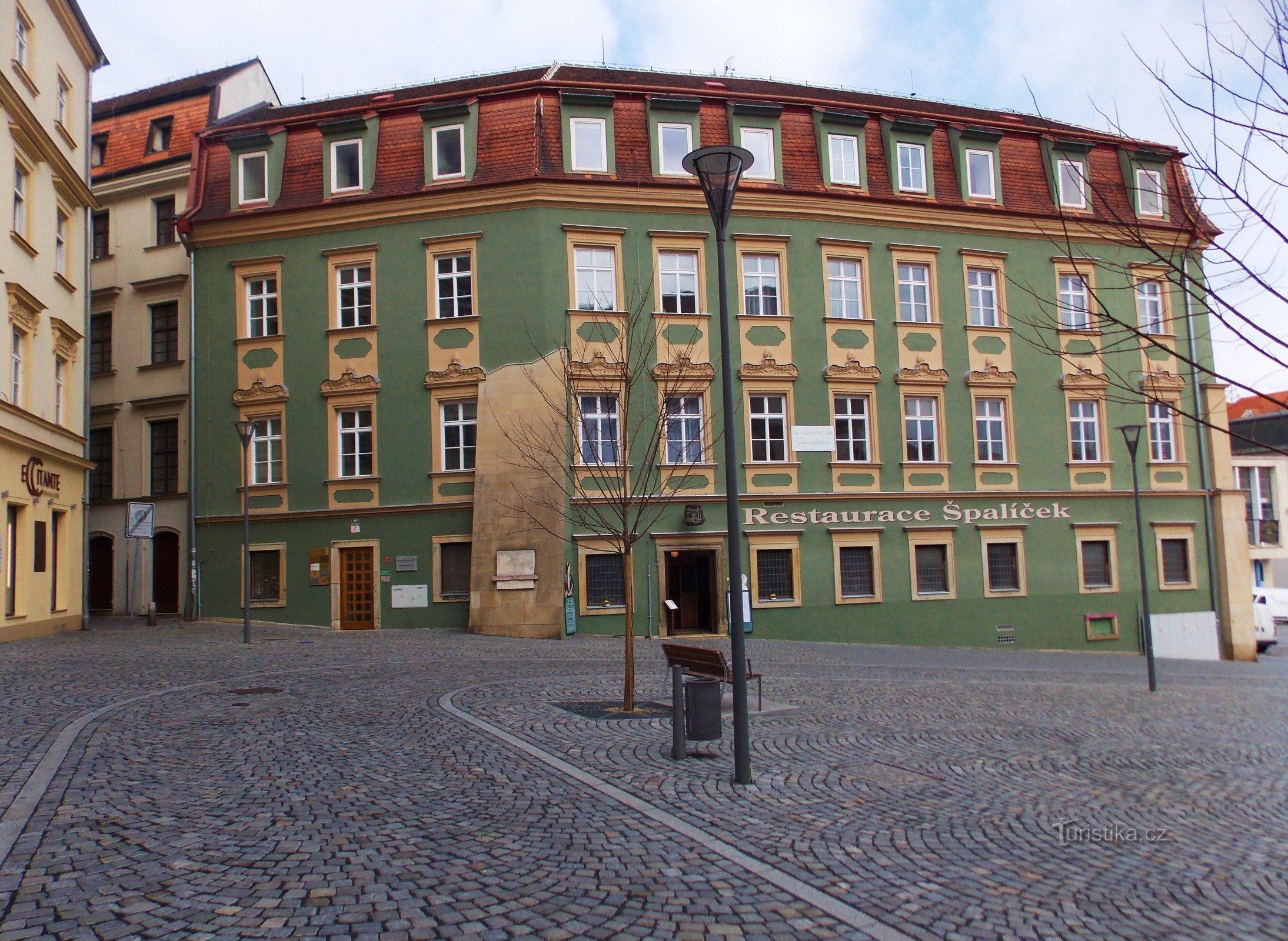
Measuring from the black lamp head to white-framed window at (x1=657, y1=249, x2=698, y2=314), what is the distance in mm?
17479

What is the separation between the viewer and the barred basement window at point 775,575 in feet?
89.4

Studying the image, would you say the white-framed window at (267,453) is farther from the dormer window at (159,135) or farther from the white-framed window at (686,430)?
the dormer window at (159,135)

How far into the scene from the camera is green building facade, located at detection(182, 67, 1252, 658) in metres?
26.7

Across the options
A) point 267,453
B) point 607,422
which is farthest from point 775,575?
point 267,453

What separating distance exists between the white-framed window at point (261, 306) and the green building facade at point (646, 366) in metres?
0.06

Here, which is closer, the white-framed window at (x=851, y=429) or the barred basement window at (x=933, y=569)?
the white-framed window at (x=851, y=429)

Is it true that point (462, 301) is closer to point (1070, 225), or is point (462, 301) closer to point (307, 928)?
point (1070, 225)

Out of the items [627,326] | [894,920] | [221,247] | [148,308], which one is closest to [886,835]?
[894,920]

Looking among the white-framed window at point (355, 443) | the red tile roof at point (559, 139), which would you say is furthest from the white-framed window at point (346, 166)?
the white-framed window at point (355, 443)

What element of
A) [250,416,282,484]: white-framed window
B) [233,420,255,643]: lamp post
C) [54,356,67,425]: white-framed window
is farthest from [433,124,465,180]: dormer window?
[54,356,67,425]: white-framed window

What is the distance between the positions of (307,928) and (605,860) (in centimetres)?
191

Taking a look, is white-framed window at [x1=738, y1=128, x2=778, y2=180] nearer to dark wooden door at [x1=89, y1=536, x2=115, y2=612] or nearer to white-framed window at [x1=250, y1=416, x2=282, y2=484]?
white-framed window at [x1=250, y1=416, x2=282, y2=484]

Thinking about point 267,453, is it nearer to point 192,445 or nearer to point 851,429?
point 192,445

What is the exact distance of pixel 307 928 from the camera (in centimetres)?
539
